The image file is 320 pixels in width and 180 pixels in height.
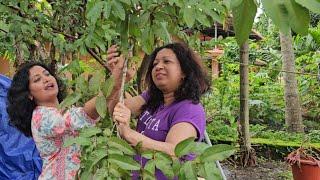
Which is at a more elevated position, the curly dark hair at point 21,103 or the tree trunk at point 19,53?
the tree trunk at point 19,53

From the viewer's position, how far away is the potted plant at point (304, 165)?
4500 mm

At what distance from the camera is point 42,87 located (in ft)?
6.50

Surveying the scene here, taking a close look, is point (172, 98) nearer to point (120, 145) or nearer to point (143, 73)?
point (143, 73)

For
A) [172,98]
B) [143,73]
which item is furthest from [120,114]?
[143,73]

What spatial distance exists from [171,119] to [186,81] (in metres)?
0.16

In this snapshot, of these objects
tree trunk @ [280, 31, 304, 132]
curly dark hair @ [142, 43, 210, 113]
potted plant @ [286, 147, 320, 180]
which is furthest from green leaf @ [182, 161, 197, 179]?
tree trunk @ [280, 31, 304, 132]

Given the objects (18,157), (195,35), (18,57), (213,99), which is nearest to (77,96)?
(195,35)

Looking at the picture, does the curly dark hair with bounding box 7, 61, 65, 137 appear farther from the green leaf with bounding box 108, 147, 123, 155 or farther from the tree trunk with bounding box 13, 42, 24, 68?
the green leaf with bounding box 108, 147, 123, 155

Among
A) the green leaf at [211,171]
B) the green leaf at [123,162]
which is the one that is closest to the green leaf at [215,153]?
the green leaf at [211,171]

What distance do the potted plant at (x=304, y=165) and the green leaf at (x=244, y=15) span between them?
410 centimetres

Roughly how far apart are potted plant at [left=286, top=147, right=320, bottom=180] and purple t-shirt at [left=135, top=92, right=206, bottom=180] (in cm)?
316

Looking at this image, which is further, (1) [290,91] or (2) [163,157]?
(1) [290,91]

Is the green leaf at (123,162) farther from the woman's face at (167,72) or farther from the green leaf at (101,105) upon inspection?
the woman's face at (167,72)

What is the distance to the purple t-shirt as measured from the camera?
1.57 meters
